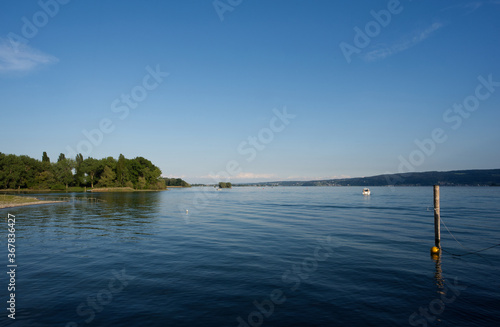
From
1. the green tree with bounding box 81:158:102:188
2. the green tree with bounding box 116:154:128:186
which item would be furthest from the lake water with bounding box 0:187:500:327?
the green tree with bounding box 81:158:102:188

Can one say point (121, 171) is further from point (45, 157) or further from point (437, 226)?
point (437, 226)

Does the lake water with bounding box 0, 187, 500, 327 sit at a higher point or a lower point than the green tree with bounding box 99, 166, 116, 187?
lower

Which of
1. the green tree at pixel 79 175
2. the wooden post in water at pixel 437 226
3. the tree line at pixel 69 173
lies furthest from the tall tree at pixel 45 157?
the wooden post in water at pixel 437 226

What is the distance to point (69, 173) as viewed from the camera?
168625 millimetres

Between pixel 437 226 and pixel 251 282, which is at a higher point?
pixel 437 226

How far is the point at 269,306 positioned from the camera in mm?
12117

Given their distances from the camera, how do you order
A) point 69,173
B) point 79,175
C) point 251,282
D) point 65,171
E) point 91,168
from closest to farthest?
point 251,282 → point 65,171 → point 69,173 → point 91,168 → point 79,175

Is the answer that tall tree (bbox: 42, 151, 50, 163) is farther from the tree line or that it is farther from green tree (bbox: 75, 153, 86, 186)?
green tree (bbox: 75, 153, 86, 186)

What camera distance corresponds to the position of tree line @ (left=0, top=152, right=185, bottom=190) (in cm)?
14350

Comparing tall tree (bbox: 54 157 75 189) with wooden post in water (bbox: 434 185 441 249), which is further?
tall tree (bbox: 54 157 75 189)

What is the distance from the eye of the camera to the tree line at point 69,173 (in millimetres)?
143500

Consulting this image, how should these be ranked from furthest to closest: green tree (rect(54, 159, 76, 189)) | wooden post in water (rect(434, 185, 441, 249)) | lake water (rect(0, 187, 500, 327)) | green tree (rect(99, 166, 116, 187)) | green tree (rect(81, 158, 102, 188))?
green tree (rect(81, 158, 102, 188)), green tree (rect(99, 166, 116, 187)), green tree (rect(54, 159, 76, 189)), wooden post in water (rect(434, 185, 441, 249)), lake water (rect(0, 187, 500, 327))

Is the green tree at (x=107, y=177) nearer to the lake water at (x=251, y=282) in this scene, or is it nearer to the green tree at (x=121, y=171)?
the green tree at (x=121, y=171)

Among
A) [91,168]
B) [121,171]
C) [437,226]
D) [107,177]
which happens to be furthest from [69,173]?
[437,226]
